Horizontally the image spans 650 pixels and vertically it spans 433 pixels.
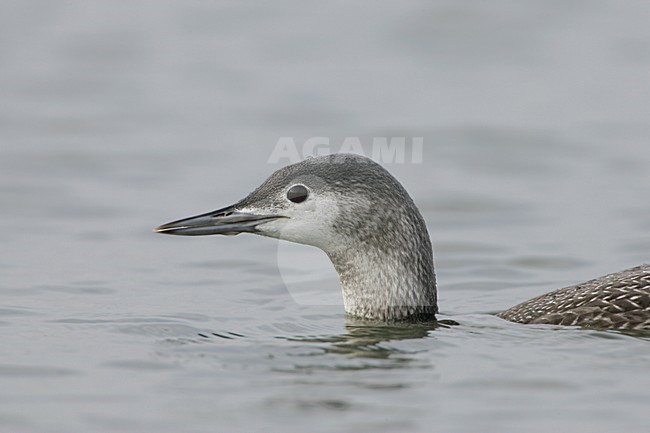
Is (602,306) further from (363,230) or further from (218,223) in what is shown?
(218,223)

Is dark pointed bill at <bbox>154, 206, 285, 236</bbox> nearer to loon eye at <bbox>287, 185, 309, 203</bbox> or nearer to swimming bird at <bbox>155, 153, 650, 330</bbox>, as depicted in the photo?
swimming bird at <bbox>155, 153, 650, 330</bbox>

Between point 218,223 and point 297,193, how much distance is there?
0.59 metres

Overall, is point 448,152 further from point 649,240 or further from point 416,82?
point 649,240

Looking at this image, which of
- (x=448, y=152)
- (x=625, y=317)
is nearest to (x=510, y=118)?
(x=448, y=152)

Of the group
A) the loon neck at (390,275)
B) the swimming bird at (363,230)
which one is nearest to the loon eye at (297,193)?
the swimming bird at (363,230)

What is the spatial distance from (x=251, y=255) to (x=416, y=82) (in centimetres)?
640

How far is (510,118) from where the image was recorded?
60.9 ft

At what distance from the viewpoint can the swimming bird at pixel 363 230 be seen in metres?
10.5

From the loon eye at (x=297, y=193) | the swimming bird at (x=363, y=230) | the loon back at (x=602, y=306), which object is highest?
the loon eye at (x=297, y=193)

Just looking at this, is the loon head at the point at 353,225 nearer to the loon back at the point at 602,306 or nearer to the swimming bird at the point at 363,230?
the swimming bird at the point at 363,230

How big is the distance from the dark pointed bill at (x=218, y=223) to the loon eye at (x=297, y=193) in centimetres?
16

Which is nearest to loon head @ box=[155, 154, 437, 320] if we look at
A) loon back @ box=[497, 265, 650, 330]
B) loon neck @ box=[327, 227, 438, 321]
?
loon neck @ box=[327, 227, 438, 321]

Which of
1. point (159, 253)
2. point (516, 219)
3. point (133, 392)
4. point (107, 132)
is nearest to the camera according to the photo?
point (133, 392)

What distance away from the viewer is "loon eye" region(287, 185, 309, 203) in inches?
415
